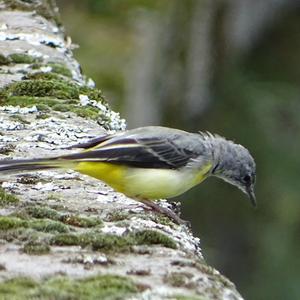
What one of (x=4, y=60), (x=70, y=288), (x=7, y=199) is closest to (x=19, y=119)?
(x=4, y=60)

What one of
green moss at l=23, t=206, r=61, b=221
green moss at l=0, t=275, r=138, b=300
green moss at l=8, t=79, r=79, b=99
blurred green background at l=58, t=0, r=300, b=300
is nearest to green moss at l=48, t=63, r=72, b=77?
green moss at l=8, t=79, r=79, b=99

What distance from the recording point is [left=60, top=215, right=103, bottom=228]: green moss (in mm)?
4953

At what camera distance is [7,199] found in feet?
17.0

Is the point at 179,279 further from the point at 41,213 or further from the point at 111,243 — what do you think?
the point at 41,213

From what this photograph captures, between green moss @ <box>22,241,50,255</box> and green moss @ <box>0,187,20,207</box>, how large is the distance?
56 cm

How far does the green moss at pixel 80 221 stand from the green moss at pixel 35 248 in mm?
378

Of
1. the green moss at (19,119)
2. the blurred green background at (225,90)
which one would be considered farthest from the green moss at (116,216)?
the blurred green background at (225,90)

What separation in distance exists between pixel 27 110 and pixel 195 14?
10.1 m

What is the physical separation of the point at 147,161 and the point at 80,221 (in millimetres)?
904

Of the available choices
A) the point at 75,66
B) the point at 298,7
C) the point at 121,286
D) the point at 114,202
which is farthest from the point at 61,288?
the point at 298,7

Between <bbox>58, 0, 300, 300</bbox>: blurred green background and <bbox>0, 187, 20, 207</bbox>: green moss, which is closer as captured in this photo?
<bbox>0, 187, 20, 207</bbox>: green moss

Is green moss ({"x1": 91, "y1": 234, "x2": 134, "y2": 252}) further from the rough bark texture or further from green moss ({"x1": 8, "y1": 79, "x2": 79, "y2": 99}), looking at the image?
green moss ({"x1": 8, "y1": 79, "x2": 79, "y2": 99})

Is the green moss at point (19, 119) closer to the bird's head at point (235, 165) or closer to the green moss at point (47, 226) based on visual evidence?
the bird's head at point (235, 165)

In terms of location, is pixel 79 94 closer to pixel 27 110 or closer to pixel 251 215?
pixel 27 110
